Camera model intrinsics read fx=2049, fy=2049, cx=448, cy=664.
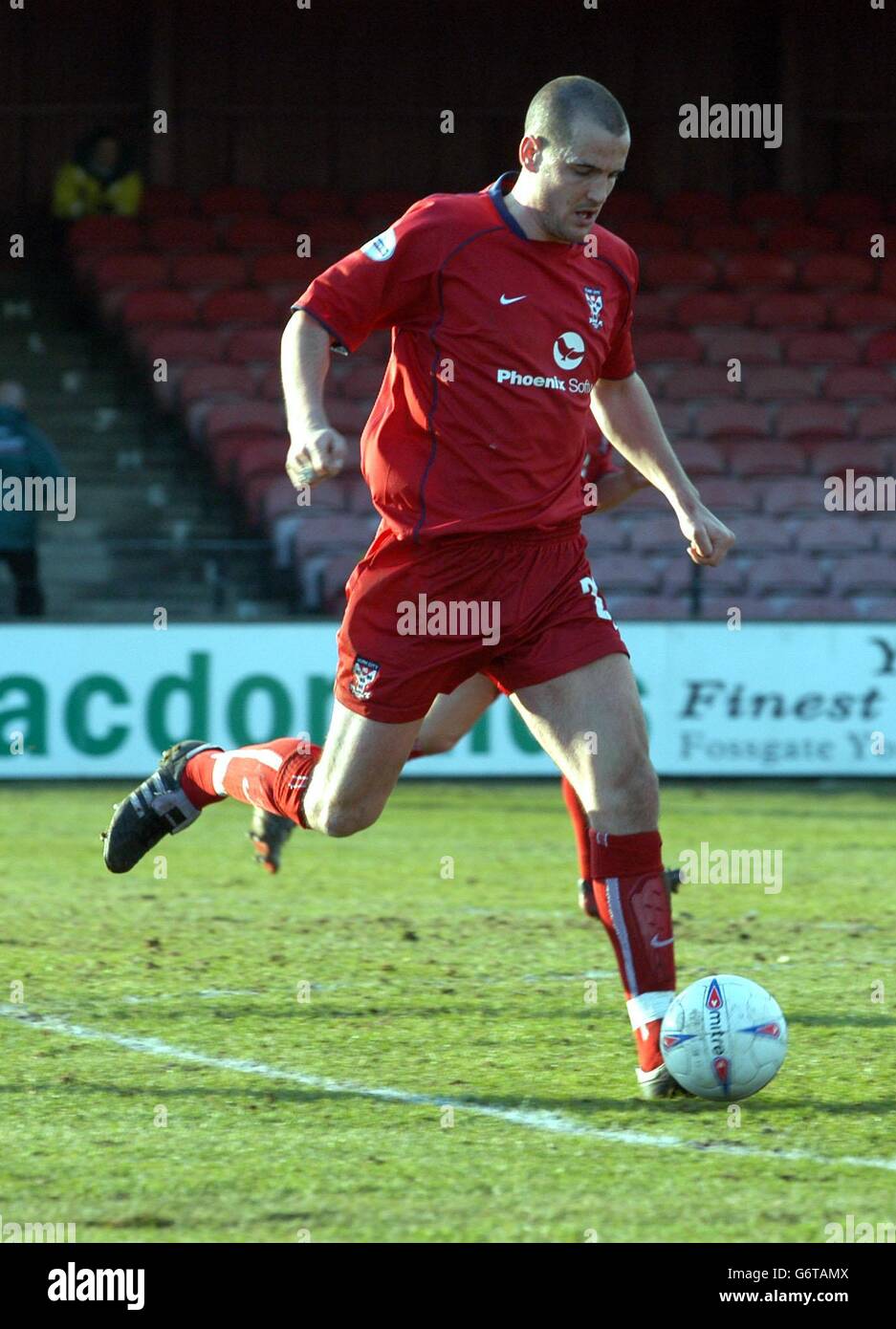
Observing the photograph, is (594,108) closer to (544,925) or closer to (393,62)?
(544,925)

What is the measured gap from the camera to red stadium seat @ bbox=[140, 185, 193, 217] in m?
19.5

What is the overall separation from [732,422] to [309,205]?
5237 mm

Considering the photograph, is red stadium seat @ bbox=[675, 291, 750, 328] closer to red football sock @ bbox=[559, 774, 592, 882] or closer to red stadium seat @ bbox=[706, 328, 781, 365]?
red stadium seat @ bbox=[706, 328, 781, 365]

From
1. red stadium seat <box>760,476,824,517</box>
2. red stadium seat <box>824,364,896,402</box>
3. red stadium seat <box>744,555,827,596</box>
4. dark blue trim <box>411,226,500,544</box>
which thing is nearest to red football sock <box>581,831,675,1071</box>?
dark blue trim <box>411,226,500,544</box>

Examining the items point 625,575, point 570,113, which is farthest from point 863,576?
point 570,113

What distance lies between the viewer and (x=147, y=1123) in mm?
4359

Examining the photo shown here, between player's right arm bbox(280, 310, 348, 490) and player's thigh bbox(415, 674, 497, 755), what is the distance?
2517mm

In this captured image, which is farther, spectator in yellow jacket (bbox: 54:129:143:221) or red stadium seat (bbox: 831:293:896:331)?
spectator in yellow jacket (bbox: 54:129:143:221)


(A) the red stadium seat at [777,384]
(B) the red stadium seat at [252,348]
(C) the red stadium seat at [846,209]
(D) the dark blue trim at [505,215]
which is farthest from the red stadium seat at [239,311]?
(D) the dark blue trim at [505,215]

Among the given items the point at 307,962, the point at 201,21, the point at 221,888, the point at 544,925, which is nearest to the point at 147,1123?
the point at 307,962

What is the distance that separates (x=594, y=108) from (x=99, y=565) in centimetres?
1058

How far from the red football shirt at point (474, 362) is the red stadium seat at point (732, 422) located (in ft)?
39.8

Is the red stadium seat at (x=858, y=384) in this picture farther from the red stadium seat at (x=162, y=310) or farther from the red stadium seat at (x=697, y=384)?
the red stadium seat at (x=162, y=310)

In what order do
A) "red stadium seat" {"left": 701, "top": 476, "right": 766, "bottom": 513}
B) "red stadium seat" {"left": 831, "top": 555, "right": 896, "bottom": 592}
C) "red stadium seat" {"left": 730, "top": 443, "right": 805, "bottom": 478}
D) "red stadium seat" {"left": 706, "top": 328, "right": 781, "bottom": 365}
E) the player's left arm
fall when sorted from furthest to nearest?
1. "red stadium seat" {"left": 706, "top": 328, "right": 781, "bottom": 365}
2. "red stadium seat" {"left": 730, "top": 443, "right": 805, "bottom": 478}
3. "red stadium seat" {"left": 701, "top": 476, "right": 766, "bottom": 513}
4. "red stadium seat" {"left": 831, "top": 555, "right": 896, "bottom": 592}
5. the player's left arm
